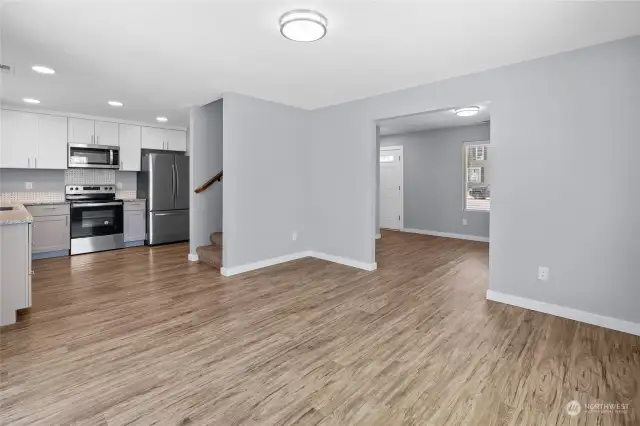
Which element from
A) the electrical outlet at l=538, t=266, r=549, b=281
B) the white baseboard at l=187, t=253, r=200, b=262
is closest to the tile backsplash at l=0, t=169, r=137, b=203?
the white baseboard at l=187, t=253, r=200, b=262

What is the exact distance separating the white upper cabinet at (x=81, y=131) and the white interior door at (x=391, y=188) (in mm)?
6153

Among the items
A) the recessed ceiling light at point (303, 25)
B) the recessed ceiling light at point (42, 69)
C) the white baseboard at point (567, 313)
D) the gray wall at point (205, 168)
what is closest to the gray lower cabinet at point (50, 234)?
the gray wall at point (205, 168)

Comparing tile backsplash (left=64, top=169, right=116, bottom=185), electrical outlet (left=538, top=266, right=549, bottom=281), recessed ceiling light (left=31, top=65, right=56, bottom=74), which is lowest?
electrical outlet (left=538, top=266, right=549, bottom=281)

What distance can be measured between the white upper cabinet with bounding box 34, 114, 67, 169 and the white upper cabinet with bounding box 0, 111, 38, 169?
2.5 inches

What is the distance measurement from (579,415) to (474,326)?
110 cm

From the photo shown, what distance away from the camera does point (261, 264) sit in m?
4.74

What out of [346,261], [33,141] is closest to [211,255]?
[346,261]

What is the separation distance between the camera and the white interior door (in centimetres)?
838

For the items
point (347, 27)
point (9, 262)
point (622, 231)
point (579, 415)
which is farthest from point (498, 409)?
point (9, 262)

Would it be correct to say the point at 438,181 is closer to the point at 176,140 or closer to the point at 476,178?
the point at 476,178

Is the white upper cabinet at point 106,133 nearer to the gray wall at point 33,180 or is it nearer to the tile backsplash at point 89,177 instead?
the tile backsplash at point 89,177

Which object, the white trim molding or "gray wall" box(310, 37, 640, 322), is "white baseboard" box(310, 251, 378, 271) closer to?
the white trim molding

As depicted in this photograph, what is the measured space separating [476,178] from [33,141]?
8.21 meters

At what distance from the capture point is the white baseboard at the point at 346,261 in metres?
4.66
